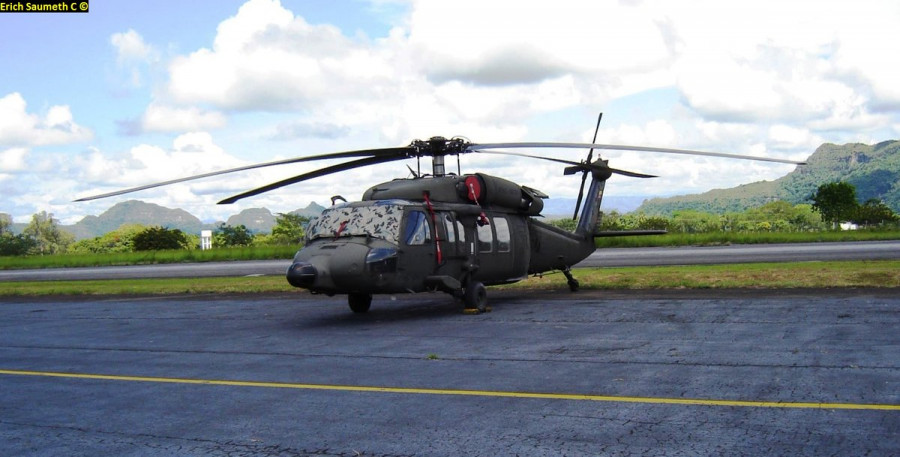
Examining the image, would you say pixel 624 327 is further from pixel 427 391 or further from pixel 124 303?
pixel 124 303

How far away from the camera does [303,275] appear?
547 inches

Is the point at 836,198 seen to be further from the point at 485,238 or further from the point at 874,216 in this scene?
the point at 485,238

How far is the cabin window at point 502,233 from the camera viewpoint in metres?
17.7

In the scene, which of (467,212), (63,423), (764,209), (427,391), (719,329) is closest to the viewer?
(63,423)

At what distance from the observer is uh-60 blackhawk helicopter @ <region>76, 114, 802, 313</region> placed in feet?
47.0

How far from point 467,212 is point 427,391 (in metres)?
8.53

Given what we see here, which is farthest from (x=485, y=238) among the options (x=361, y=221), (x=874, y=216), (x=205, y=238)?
(x=205, y=238)

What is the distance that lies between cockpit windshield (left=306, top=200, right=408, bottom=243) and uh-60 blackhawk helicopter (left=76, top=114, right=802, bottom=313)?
2 cm

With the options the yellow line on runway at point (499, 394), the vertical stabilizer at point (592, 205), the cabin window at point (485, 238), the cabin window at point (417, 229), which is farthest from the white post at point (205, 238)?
the yellow line on runway at point (499, 394)

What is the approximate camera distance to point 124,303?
22.9m

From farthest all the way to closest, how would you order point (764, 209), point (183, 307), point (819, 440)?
point (764, 209)
point (183, 307)
point (819, 440)

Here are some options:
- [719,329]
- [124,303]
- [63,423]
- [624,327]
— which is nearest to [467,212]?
[624,327]

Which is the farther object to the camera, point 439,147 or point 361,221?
point 439,147

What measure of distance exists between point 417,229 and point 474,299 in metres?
2.09
